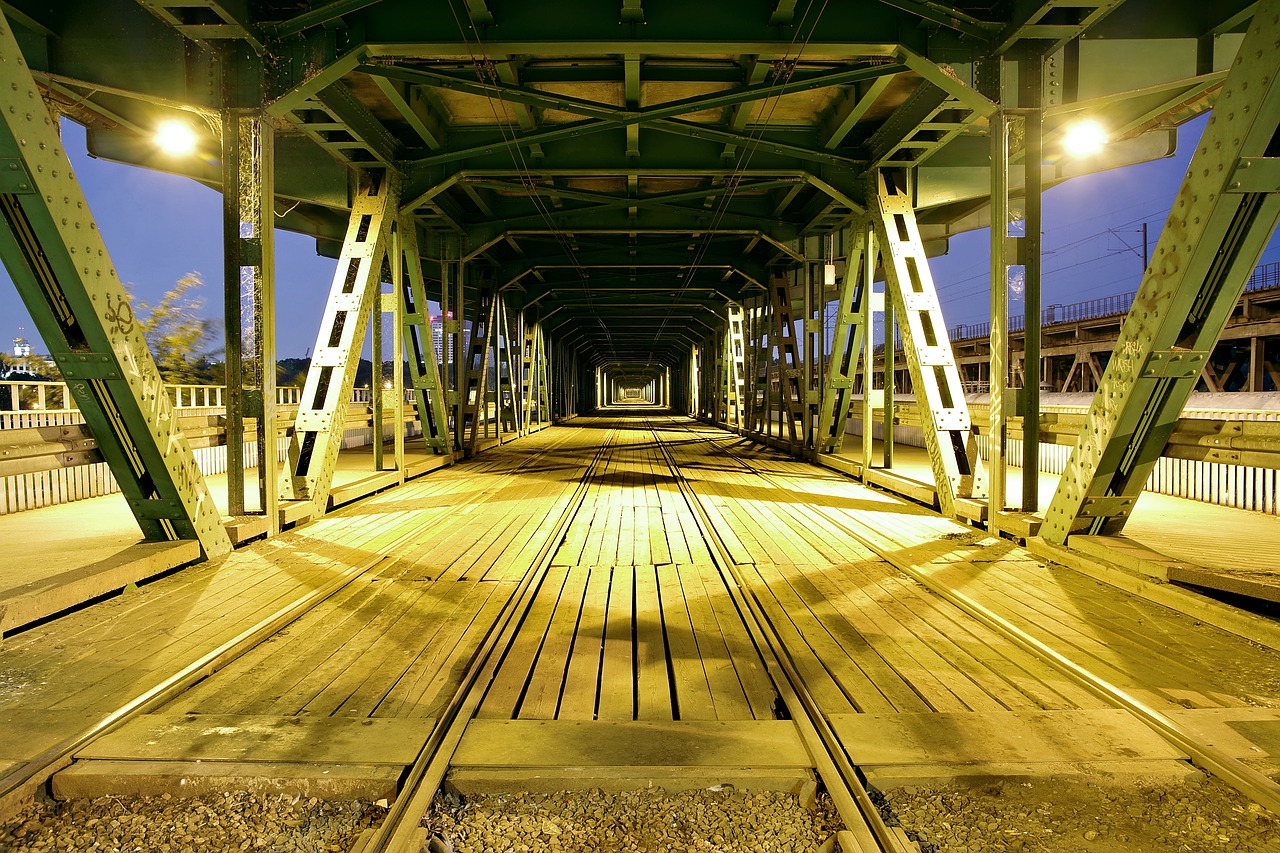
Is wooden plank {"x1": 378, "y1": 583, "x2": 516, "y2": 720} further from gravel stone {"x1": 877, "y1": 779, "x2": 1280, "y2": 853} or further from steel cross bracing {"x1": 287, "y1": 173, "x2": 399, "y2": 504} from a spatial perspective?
steel cross bracing {"x1": 287, "y1": 173, "x2": 399, "y2": 504}

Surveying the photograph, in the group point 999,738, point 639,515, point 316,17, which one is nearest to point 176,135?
point 316,17

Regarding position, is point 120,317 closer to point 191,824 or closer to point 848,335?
point 191,824

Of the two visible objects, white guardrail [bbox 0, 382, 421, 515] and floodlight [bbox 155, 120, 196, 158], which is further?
floodlight [bbox 155, 120, 196, 158]

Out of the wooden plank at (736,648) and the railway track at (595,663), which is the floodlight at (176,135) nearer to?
the railway track at (595,663)

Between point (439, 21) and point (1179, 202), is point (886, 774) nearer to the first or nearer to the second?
point (1179, 202)

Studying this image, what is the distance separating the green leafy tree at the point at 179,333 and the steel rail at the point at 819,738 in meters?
19.6

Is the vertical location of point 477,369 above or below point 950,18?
below

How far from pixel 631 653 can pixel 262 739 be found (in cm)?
151

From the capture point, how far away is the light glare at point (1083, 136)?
262 inches

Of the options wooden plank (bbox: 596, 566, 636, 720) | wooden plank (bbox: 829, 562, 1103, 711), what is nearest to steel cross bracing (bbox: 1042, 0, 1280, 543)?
wooden plank (bbox: 829, 562, 1103, 711)

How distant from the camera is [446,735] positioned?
245 cm

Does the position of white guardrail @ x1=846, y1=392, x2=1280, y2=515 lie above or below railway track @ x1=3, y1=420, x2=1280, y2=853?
above

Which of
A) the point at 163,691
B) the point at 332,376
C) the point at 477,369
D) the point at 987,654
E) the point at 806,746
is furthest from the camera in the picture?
the point at 477,369

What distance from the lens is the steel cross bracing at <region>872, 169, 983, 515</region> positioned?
663 cm
